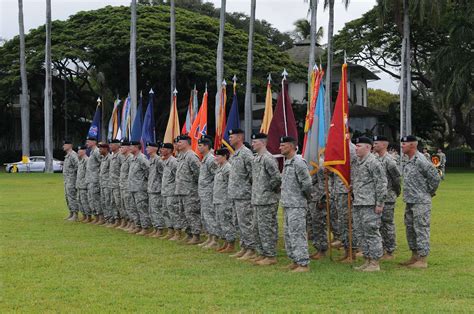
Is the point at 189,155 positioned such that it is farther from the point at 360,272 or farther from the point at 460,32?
the point at 460,32

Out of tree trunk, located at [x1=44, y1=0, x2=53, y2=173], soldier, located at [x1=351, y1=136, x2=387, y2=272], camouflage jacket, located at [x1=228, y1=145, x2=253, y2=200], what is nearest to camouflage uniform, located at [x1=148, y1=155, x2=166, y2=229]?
camouflage jacket, located at [x1=228, y1=145, x2=253, y2=200]

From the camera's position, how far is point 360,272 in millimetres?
9258

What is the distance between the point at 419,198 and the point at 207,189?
11.9 feet

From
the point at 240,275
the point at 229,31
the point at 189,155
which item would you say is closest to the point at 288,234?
the point at 240,275

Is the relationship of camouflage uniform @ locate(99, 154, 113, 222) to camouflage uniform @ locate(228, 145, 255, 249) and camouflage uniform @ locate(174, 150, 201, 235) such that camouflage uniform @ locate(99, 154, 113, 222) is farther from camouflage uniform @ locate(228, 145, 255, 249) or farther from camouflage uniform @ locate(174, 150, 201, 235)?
camouflage uniform @ locate(228, 145, 255, 249)

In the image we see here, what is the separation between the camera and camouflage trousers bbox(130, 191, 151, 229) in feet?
45.9

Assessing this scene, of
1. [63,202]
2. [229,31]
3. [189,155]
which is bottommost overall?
[63,202]

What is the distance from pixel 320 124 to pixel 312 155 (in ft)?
1.67

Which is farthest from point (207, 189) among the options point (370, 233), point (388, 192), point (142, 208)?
point (370, 233)

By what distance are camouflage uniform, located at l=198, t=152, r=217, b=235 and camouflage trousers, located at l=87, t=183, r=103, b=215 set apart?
428 centimetres

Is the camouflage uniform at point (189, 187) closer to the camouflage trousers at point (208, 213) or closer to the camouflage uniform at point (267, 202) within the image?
the camouflage trousers at point (208, 213)

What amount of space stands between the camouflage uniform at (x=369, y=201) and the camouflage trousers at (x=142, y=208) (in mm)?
5251

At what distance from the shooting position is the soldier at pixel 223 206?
11484mm

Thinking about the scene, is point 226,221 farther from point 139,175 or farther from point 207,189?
point 139,175
